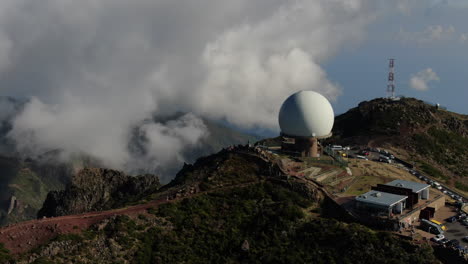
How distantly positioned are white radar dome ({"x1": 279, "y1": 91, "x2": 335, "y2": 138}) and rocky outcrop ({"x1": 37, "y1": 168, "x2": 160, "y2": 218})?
183 ft

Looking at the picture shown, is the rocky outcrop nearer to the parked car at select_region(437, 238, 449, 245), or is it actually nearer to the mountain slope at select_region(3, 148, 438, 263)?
the mountain slope at select_region(3, 148, 438, 263)

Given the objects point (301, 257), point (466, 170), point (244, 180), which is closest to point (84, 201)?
point (244, 180)

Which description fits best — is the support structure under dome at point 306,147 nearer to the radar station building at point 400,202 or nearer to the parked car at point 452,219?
the radar station building at point 400,202

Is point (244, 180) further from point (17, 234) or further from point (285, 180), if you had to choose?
point (17, 234)

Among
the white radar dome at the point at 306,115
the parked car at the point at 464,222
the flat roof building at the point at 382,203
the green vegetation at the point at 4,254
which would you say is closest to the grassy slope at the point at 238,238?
the green vegetation at the point at 4,254

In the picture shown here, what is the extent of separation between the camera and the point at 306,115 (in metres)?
80.2

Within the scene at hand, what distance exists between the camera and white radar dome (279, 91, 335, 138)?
80.1 meters

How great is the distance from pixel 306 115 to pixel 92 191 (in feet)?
270

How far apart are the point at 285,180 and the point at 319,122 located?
20681 mm

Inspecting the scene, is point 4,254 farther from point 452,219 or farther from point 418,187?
point 452,219

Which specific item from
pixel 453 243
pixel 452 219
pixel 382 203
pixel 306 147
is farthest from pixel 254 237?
pixel 306 147

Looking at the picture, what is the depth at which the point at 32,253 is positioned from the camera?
145ft

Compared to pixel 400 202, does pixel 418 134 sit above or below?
above

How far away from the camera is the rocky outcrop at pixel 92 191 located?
4887 inches
